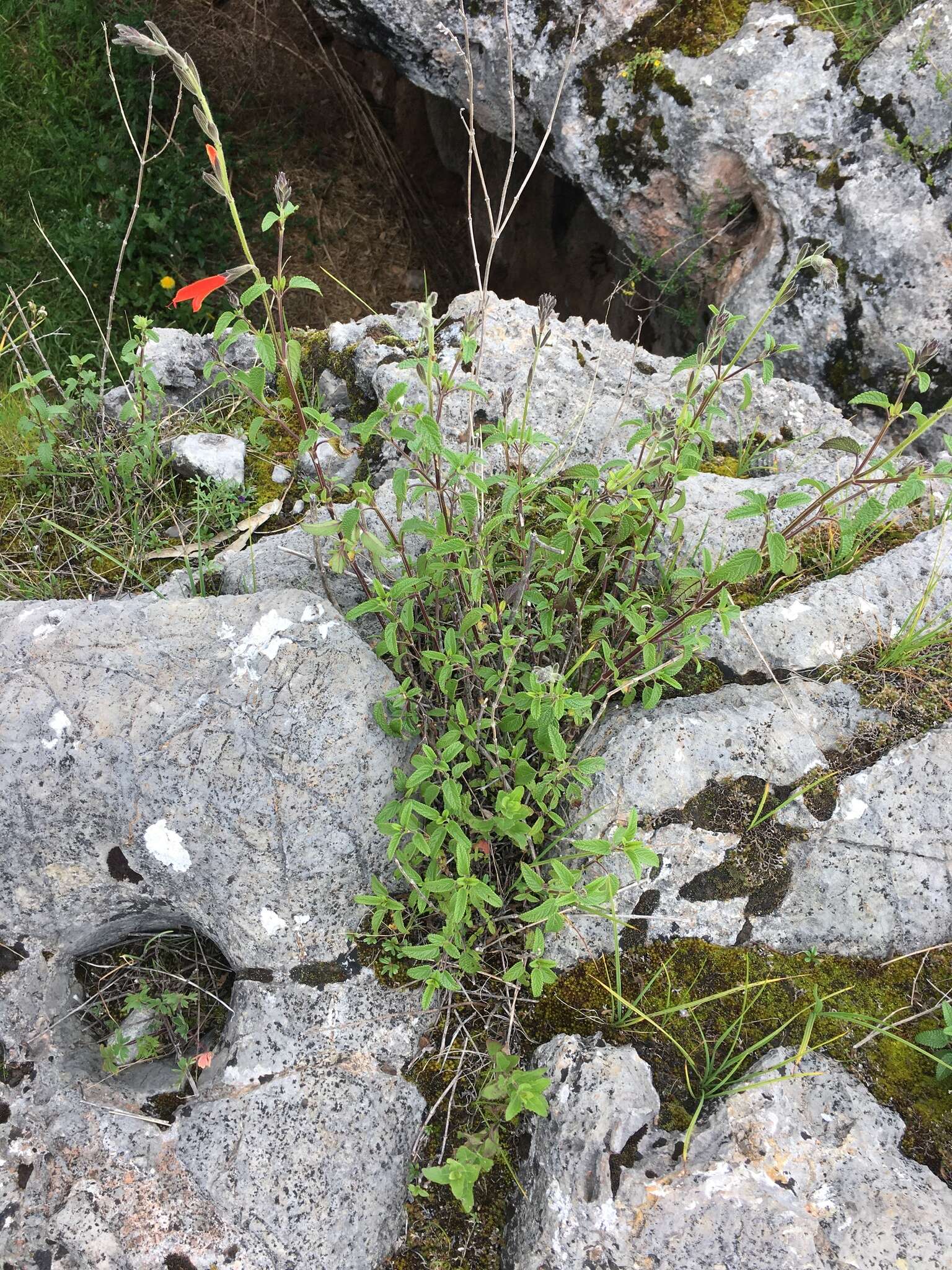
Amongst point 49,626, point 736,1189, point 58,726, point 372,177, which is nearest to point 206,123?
point 49,626

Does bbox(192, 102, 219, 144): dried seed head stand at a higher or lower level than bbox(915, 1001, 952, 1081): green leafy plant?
higher

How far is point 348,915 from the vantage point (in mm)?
2199

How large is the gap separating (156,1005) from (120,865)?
0.39 m

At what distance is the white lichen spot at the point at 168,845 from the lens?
220 centimetres

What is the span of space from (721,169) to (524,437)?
102 inches

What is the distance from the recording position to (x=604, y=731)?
2.37m

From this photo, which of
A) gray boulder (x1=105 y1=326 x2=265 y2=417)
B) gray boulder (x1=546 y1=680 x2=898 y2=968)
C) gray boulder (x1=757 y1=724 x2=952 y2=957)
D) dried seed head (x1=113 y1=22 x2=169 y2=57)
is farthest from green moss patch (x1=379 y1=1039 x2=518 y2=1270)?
gray boulder (x1=105 y1=326 x2=265 y2=417)

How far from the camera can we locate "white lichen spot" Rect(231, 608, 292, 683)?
91.0 inches

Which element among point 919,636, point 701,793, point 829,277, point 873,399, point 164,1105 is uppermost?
point 829,277

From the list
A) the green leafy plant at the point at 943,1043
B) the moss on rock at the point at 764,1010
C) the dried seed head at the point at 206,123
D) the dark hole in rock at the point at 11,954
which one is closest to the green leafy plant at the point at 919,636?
the moss on rock at the point at 764,1010

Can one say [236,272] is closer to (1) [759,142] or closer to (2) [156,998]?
(2) [156,998]

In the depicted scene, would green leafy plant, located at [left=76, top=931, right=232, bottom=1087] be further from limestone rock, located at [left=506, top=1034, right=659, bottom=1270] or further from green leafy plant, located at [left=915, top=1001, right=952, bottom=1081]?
green leafy plant, located at [left=915, top=1001, right=952, bottom=1081]

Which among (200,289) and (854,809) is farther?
(854,809)

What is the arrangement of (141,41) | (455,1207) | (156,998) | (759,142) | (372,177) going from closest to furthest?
1. (141,41)
2. (455,1207)
3. (156,998)
4. (759,142)
5. (372,177)
